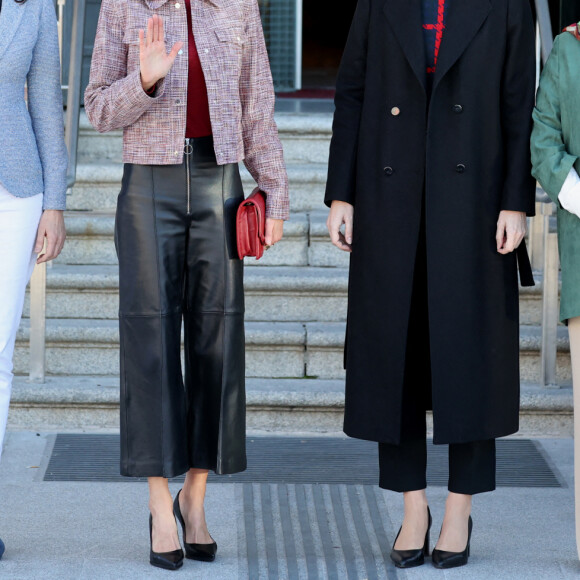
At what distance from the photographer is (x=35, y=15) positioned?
3.16 meters

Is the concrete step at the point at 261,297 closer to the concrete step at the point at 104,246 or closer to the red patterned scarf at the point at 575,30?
the concrete step at the point at 104,246

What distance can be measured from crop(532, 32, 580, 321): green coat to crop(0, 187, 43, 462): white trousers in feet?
4.72

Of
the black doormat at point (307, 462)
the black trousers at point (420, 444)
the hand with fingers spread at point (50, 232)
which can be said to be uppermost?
the hand with fingers spread at point (50, 232)

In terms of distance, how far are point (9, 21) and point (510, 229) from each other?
59.6 inches

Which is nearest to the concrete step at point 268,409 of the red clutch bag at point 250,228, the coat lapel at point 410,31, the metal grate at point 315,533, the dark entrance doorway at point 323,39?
the metal grate at point 315,533

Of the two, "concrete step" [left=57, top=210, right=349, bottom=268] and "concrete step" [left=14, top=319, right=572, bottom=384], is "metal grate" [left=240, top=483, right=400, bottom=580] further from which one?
"concrete step" [left=57, top=210, right=349, bottom=268]

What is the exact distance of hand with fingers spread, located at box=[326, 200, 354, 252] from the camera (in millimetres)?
3322

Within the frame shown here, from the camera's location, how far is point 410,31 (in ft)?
10.4

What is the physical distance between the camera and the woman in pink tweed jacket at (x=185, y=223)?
10.3ft

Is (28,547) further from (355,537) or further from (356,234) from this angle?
(356,234)

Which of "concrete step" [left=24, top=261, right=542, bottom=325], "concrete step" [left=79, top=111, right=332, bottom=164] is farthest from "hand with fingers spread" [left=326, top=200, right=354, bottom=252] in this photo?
"concrete step" [left=79, top=111, right=332, bottom=164]

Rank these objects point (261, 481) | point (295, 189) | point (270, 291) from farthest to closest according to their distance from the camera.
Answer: point (295, 189) → point (270, 291) → point (261, 481)

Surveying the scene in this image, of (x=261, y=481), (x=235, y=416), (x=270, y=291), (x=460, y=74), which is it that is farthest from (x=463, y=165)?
(x=270, y=291)

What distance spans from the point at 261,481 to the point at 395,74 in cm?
166
